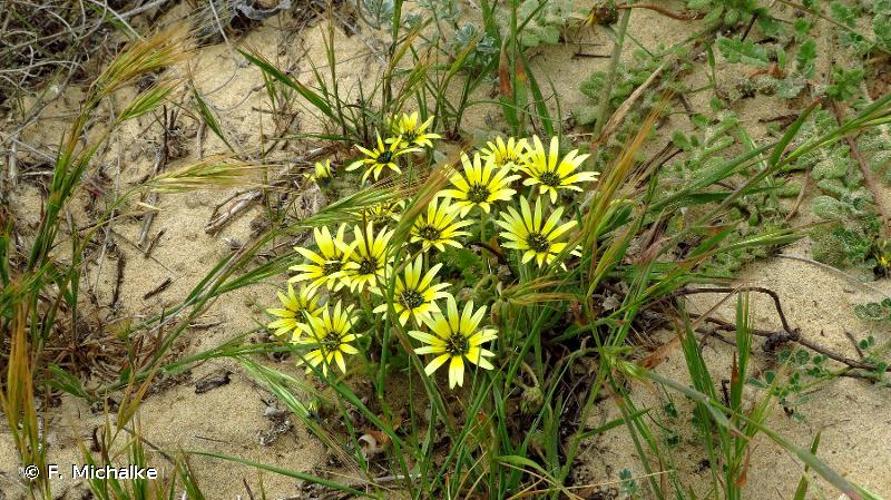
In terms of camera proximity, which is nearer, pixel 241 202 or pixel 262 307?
pixel 262 307

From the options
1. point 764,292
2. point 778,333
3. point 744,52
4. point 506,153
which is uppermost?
point 744,52

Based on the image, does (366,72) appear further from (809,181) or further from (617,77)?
(809,181)

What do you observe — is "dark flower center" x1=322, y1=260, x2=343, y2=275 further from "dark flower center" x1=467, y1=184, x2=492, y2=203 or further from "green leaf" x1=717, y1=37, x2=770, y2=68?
"green leaf" x1=717, y1=37, x2=770, y2=68

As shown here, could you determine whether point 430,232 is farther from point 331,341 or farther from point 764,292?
point 764,292

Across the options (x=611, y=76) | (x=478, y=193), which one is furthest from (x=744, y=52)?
(x=478, y=193)

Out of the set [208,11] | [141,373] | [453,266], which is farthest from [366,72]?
[141,373]

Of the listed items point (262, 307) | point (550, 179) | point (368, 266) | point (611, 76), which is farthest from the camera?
point (262, 307)

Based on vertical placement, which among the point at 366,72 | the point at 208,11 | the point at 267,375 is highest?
the point at 208,11
